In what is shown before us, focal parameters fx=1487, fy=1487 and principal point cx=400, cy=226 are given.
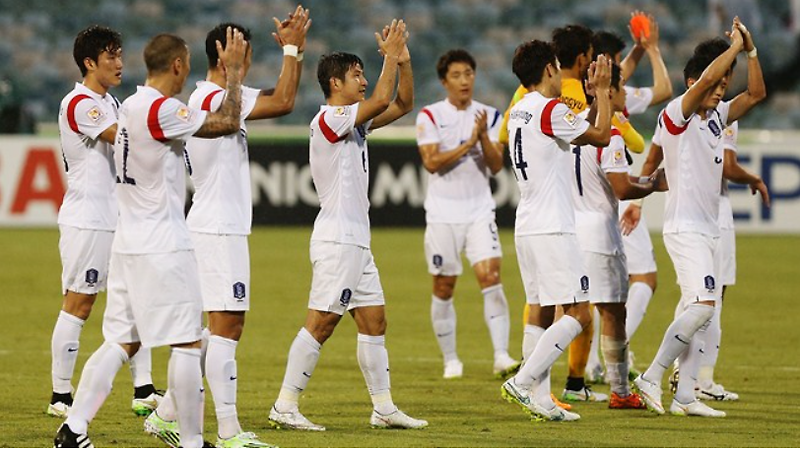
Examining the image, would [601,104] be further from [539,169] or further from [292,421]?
[292,421]

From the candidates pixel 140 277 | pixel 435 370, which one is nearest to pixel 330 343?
pixel 435 370

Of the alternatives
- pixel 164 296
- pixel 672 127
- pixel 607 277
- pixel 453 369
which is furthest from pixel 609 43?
pixel 164 296

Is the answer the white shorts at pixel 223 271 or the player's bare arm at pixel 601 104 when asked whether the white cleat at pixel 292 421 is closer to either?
the white shorts at pixel 223 271

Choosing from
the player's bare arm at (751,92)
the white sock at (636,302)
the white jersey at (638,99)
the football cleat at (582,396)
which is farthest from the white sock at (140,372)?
the white jersey at (638,99)

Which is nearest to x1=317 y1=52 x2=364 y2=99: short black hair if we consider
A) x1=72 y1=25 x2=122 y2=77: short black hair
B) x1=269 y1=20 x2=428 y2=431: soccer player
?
x1=269 y1=20 x2=428 y2=431: soccer player

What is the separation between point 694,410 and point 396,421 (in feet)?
6.03

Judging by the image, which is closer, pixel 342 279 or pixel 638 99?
pixel 342 279

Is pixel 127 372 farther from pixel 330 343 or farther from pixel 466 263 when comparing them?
pixel 466 263

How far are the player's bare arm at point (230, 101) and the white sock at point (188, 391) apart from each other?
1.04 metres

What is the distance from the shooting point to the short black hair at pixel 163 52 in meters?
6.90

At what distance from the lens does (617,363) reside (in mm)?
9328

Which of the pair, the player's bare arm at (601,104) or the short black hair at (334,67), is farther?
the short black hair at (334,67)

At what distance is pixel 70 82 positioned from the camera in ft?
82.9

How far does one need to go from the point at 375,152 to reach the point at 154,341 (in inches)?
571
